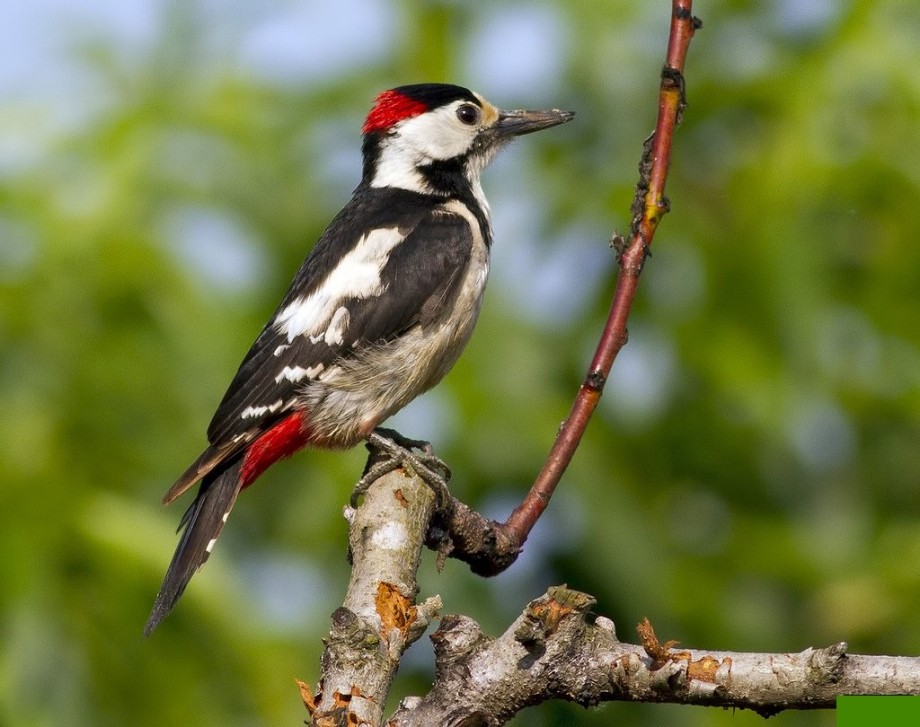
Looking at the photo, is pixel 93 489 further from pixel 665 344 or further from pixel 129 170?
pixel 665 344

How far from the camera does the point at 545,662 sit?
2.30 m

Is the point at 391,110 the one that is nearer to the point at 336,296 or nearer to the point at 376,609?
the point at 336,296

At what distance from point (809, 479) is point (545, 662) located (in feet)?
9.95

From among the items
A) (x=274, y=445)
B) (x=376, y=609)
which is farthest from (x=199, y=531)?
(x=376, y=609)

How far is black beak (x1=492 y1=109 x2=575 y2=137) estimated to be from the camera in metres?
4.64

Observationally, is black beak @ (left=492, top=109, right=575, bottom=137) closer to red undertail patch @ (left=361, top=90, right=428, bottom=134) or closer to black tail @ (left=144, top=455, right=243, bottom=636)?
red undertail patch @ (left=361, top=90, right=428, bottom=134)

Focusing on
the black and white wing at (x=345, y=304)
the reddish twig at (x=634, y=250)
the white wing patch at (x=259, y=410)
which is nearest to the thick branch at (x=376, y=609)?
the reddish twig at (x=634, y=250)

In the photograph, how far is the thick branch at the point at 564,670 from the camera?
216 cm

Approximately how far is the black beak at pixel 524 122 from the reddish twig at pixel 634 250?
1866 millimetres

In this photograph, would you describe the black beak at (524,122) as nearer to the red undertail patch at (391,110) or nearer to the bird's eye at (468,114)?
the bird's eye at (468,114)

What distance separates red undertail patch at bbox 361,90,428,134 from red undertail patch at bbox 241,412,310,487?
1315 mm

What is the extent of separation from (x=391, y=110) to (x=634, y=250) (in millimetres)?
2113

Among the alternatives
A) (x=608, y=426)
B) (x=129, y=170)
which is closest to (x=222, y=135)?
(x=129, y=170)

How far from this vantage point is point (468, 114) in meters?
4.64
